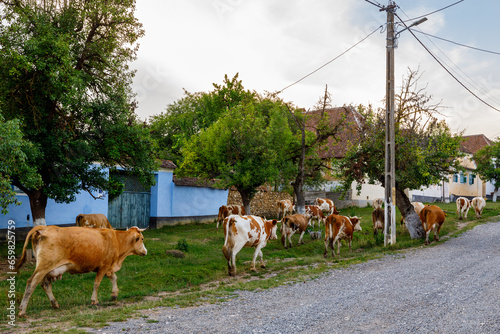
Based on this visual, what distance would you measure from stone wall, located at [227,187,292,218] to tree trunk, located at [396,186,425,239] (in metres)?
12.0

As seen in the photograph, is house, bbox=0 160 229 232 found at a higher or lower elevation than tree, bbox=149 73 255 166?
lower

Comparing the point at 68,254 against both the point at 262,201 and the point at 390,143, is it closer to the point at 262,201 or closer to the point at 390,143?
the point at 390,143

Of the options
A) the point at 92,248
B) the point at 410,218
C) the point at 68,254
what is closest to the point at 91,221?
the point at 92,248

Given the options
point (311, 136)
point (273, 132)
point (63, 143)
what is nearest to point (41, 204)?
point (63, 143)

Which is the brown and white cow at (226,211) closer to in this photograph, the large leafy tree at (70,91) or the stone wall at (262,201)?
the stone wall at (262,201)

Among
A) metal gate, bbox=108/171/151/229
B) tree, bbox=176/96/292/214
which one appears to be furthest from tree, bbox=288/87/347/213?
metal gate, bbox=108/171/151/229

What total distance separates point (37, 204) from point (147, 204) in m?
9.62

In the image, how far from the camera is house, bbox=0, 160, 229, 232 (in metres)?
18.5

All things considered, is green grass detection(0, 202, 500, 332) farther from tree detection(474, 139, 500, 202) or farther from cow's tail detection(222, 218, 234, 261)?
tree detection(474, 139, 500, 202)

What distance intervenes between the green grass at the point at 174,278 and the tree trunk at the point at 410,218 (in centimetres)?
47

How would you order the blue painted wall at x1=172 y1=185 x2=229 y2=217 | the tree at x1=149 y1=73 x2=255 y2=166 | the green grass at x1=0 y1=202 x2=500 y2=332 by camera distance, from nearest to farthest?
the green grass at x1=0 y1=202 x2=500 y2=332 < the blue painted wall at x1=172 y1=185 x2=229 y2=217 < the tree at x1=149 y1=73 x2=255 y2=166

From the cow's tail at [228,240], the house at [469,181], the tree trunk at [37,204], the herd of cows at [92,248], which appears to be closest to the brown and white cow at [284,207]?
the herd of cows at [92,248]

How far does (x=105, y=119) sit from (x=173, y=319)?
29.7ft

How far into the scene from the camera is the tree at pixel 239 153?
2105 cm
